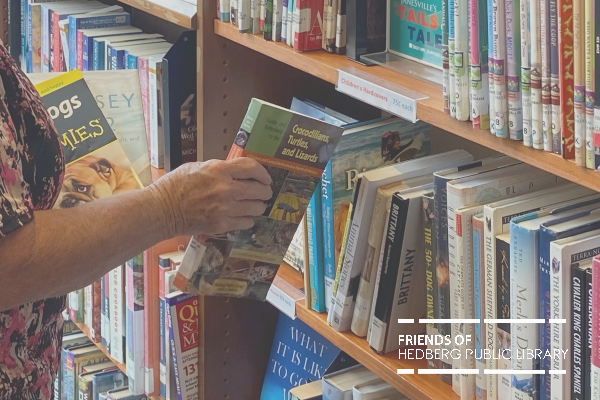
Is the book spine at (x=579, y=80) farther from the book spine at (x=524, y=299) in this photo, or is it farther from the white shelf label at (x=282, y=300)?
the white shelf label at (x=282, y=300)

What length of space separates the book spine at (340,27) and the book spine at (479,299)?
35 cm

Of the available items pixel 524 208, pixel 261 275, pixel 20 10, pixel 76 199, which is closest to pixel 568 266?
pixel 524 208

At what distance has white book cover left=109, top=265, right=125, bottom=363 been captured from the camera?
70.3 inches

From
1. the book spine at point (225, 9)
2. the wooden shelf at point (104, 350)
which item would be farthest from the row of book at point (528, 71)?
the wooden shelf at point (104, 350)

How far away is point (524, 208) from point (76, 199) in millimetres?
610

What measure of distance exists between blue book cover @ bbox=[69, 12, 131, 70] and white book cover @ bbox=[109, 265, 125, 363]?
48 cm

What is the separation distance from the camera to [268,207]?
1.23 meters

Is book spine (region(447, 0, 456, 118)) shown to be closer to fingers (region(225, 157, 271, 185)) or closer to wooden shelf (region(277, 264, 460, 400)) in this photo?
fingers (region(225, 157, 271, 185))

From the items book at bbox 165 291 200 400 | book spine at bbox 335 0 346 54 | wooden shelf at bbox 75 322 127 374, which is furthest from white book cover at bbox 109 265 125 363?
book spine at bbox 335 0 346 54

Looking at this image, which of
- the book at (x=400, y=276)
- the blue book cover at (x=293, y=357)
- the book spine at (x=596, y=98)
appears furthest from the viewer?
the blue book cover at (x=293, y=357)

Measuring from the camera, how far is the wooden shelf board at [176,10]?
144 cm

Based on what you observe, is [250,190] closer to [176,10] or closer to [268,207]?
[268,207]

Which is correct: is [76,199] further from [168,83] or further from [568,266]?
[568,266]

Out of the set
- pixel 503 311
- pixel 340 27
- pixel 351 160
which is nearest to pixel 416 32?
pixel 340 27
